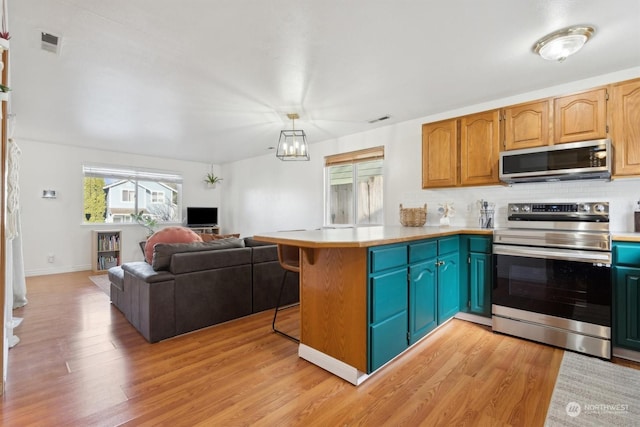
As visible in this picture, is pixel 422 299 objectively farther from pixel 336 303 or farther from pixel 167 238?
pixel 167 238

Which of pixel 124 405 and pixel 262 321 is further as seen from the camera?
pixel 262 321

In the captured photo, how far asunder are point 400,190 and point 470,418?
2.91 meters

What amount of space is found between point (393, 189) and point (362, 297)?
2.60 meters

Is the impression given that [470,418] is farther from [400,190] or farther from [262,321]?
[400,190]

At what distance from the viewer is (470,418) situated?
1.60m

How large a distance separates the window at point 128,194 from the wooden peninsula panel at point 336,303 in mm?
5756

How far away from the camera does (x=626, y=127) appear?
2.42 metres

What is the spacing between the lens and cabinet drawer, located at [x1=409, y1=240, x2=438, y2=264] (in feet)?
7.30

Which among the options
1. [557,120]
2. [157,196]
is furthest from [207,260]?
[157,196]

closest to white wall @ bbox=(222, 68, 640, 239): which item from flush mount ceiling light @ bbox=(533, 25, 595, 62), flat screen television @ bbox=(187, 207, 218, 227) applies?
flat screen television @ bbox=(187, 207, 218, 227)

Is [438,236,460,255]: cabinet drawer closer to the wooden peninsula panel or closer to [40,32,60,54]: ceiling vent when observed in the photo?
the wooden peninsula panel

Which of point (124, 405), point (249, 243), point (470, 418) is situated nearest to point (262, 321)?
point (249, 243)

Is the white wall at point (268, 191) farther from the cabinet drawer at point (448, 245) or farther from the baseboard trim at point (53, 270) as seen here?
the cabinet drawer at point (448, 245)

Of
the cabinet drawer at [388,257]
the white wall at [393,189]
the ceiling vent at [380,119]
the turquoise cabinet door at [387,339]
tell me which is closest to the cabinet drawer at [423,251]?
the cabinet drawer at [388,257]
